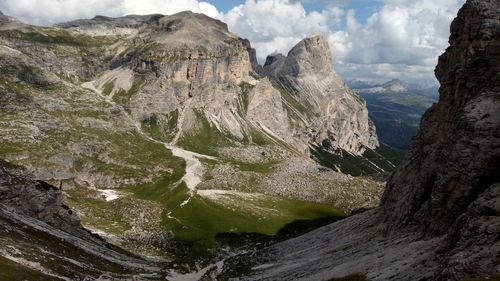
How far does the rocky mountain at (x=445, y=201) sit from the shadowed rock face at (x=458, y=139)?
5.7 inches

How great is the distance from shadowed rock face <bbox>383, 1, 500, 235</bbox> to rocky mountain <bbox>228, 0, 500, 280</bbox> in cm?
14

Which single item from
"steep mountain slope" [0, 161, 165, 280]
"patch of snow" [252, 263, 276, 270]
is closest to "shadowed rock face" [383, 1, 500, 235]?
"patch of snow" [252, 263, 276, 270]

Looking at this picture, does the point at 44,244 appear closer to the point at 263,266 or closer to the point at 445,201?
the point at 263,266

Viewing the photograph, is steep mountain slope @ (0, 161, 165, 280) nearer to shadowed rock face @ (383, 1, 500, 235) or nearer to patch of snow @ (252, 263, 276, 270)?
patch of snow @ (252, 263, 276, 270)

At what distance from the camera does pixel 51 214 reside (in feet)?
329

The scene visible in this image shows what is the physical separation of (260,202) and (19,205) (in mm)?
116147

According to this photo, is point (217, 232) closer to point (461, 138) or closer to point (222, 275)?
point (222, 275)

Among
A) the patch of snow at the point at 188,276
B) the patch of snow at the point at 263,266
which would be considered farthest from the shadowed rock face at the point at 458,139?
the patch of snow at the point at 188,276

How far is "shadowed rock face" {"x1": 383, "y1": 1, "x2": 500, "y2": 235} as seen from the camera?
202 ft

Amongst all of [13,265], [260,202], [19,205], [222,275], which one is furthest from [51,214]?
[260,202]

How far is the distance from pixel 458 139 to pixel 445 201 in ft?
28.9

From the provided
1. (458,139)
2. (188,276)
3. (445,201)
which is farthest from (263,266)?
(458,139)

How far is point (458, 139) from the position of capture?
213 feet

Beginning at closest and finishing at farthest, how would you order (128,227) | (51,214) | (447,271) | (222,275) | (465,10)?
(447,271), (465,10), (222,275), (51,214), (128,227)
